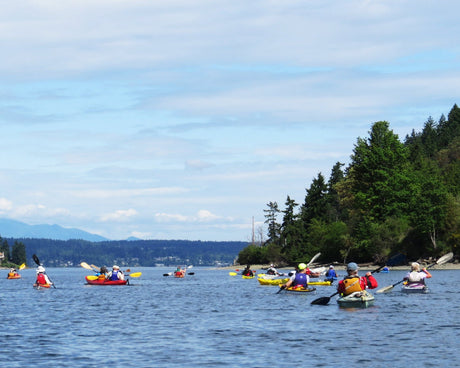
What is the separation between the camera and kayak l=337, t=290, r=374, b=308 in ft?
124

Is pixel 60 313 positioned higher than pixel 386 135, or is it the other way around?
pixel 386 135

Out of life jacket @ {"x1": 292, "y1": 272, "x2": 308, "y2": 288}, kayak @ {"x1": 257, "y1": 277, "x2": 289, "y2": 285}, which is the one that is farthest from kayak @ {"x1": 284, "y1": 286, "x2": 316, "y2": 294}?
kayak @ {"x1": 257, "y1": 277, "x2": 289, "y2": 285}

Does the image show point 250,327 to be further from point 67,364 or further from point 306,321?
point 67,364

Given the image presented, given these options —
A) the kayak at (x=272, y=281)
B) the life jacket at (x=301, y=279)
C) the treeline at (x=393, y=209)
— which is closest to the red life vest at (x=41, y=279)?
the kayak at (x=272, y=281)

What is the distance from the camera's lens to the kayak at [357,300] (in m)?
37.8

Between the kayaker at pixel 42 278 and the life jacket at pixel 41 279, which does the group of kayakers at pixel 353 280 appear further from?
the life jacket at pixel 41 279

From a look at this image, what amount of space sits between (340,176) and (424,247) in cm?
8110

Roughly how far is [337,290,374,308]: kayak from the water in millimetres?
425

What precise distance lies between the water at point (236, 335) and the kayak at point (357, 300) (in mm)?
425

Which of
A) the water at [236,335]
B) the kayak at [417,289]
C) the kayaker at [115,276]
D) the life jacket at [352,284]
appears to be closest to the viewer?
the water at [236,335]

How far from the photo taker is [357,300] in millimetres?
37688

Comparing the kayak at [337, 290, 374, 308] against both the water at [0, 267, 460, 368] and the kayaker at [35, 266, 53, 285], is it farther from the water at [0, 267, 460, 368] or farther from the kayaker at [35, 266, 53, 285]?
the kayaker at [35, 266, 53, 285]

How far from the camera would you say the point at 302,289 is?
51062 millimetres

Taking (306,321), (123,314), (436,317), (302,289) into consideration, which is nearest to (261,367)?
(306,321)
